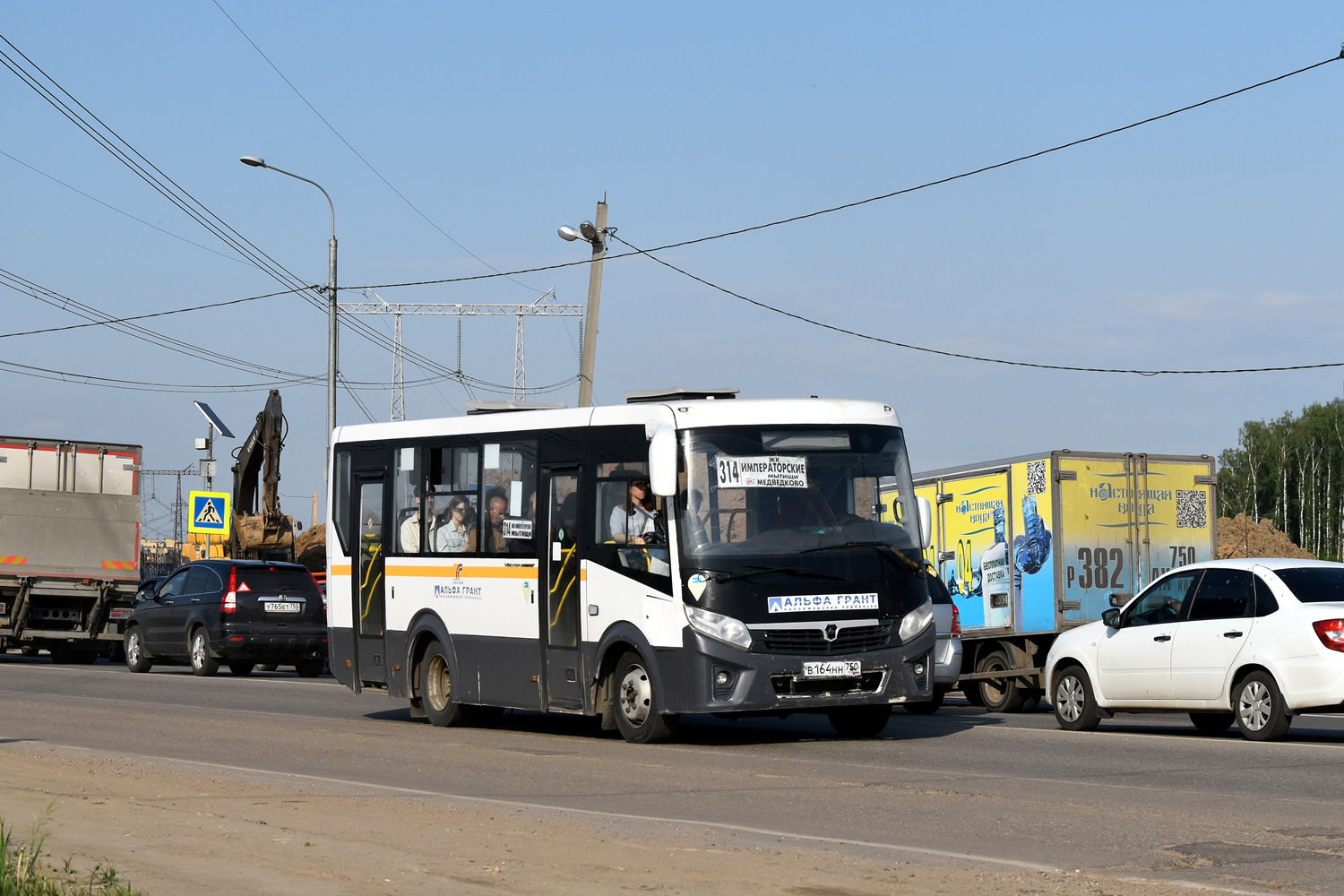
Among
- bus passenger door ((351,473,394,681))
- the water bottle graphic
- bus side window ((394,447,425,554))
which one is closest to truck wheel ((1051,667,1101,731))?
the water bottle graphic

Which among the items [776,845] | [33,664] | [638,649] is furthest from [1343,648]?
[33,664]

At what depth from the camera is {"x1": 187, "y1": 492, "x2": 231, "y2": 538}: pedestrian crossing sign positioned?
3847 cm

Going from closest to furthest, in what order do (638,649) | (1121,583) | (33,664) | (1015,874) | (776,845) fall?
(1015,874) < (776,845) < (638,649) < (1121,583) < (33,664)

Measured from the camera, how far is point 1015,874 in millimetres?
8125

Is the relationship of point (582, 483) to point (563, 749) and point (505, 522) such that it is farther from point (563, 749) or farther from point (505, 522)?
point (563, 749)

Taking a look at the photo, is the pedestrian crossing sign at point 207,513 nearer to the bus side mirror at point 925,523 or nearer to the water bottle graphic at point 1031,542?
the water bottle graphic at point 1031,542

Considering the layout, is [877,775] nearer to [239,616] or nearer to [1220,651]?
[1220,651]

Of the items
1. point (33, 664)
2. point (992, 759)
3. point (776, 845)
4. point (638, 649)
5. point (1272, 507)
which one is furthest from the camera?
point (1272, 507)

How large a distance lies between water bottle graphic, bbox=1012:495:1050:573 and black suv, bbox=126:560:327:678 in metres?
11.7

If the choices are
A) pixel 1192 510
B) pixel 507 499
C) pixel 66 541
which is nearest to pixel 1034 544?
pixel 1192 510

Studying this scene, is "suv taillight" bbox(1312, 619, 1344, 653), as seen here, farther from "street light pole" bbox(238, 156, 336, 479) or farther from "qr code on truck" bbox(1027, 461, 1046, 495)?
"street light pole" bbox(238, 156, 336, 479)

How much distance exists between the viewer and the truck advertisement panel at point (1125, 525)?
68.8 ft

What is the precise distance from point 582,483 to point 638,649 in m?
1.69

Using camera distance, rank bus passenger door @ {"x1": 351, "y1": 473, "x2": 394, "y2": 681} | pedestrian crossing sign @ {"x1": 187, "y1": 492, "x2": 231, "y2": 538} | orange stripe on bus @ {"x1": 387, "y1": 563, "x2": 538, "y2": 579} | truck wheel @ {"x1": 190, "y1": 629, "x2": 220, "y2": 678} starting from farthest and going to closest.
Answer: pedestrian crossing sign @ {"x1": 187, "y1": 492, "x2": 231, "y2": 538} < truck wheel @ {"x1": 190, "y1": 629, "x2": 220, "y2": 678} < bus passenger door @ {"x1": 351, "y1": 473, "x2": 394, "y2": 681} < orange stripe on bus @ {"x1": 387, "y1": 563, "x2": 538, "y2": 579}
